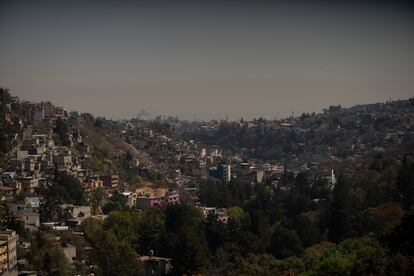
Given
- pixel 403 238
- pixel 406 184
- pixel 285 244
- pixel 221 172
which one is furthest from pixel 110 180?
pixel 403 238

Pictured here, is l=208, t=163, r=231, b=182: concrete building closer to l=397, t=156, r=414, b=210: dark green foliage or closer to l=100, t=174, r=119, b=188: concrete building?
l=100, t=174, r=119, b=188: concrete building

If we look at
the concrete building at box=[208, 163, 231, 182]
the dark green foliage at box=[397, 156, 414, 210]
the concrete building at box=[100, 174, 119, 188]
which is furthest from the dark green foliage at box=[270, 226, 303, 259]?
the concrete building at box=[208, 163, 231, 182]

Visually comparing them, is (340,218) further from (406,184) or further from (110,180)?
(110,180)

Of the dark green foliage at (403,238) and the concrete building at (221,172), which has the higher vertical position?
the dark green foliage at (403,238)

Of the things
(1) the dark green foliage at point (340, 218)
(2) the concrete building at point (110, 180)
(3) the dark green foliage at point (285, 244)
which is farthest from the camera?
(2) the concrete building at point (110, 180)

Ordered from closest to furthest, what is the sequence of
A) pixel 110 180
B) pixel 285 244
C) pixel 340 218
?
pixel 285 244 → pixel 340 218 → pixel 110 180

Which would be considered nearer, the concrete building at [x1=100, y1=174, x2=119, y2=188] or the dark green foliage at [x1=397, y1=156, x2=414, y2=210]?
the dark green foliage at [x1=397, y1=156, x2=414, y2=210]

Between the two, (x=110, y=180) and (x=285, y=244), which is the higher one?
(x=110, y=180)

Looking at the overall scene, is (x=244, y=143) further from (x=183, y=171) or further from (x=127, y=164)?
(x=127, y=164)

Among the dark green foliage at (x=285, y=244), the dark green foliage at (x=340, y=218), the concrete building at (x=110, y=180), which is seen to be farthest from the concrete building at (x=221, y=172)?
the dark green foliage at (x=285, y=244)

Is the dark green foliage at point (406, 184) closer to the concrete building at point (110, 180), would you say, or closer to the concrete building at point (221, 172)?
the concrete building at point (110, 180)

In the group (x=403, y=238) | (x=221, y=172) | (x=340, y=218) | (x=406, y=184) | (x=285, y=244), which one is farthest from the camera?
(x=221, y=172)
